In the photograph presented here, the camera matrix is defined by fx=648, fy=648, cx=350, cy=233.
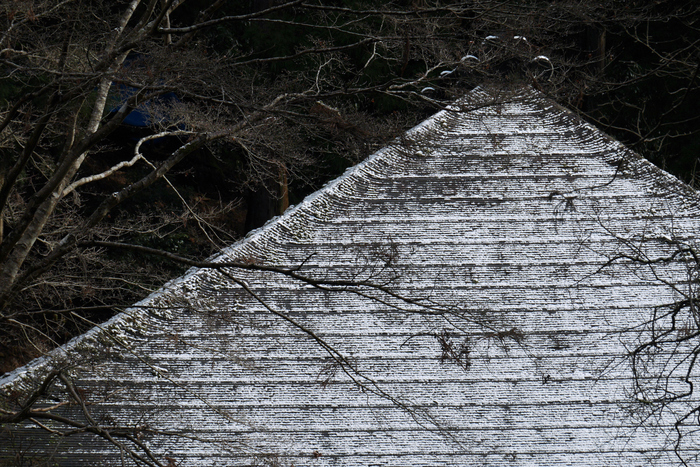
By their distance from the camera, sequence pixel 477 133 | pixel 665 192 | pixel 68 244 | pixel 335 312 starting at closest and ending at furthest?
pixel 68 244, pixel 335 312, pixel 665 192, pixel 477 133

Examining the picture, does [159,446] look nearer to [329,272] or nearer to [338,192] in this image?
[329,272]

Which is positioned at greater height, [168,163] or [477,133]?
[477,133]

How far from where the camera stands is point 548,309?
18.9 ft

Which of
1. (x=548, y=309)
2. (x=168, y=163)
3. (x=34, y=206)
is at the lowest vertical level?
(x=548, y=309)

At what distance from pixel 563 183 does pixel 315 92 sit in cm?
309

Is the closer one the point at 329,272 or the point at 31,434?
the point at 31,434

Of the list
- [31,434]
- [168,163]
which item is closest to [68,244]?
[168,163]

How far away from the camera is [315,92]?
5.42 meters

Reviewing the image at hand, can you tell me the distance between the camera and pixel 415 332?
5.59m

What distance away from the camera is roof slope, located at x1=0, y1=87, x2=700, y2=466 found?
475cm

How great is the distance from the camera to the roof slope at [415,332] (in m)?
4.75

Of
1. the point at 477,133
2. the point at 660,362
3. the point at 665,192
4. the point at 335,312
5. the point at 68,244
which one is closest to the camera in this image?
the point at 68,244

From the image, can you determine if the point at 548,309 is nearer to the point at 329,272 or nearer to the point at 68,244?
the point at 329,272

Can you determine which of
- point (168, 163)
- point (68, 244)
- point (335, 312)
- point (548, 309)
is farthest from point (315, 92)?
point (548, 309)
